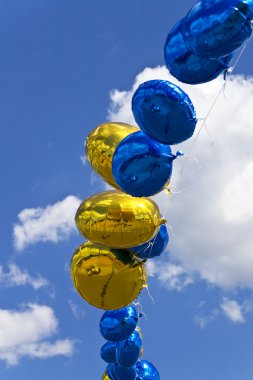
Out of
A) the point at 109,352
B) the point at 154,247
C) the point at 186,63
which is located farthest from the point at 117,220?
the point at 109,352

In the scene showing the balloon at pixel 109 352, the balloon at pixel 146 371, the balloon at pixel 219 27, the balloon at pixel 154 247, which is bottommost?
the balloon at pixel 146 371

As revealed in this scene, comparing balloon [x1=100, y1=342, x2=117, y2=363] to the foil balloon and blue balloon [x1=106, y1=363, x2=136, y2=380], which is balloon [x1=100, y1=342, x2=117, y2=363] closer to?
blue balloon [x1=106, y1=363, x2=136, y2=380]

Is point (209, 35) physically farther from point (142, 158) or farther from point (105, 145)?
point (105, 145)

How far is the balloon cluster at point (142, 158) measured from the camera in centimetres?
431

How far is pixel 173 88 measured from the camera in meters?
4.91

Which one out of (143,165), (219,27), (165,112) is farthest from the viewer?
(143,165)

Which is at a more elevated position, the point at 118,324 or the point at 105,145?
the point at 105,145

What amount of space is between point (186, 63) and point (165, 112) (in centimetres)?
46

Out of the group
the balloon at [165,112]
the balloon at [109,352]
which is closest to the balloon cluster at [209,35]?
the balloon at [165,112]

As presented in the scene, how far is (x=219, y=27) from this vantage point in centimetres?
423

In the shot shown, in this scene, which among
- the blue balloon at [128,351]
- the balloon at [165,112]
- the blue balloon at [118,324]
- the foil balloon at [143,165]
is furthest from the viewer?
the blue balloon at [128,351]

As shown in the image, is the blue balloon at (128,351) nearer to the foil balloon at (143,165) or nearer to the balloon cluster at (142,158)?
the balloon cluster at (142,158)

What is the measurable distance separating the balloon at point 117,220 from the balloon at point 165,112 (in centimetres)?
94

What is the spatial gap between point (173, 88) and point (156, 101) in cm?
22
